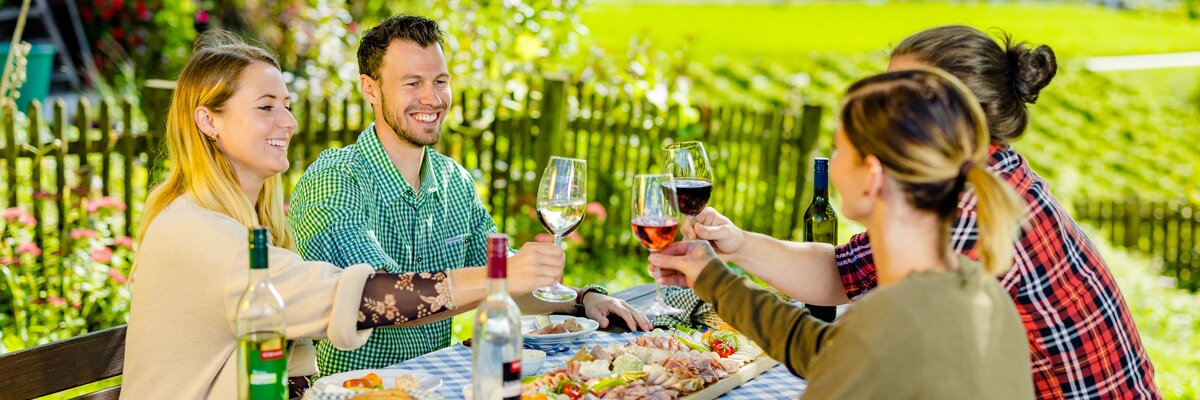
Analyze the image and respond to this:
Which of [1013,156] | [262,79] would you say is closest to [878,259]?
[1013,156]

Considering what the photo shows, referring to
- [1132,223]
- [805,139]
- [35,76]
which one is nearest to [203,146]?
[805,139]

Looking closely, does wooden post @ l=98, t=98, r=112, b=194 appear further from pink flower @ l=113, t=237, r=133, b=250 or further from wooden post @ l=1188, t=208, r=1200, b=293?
wooden post @ l=1188, t=208, r=1200, b=293

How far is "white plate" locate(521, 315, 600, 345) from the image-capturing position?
2938mm

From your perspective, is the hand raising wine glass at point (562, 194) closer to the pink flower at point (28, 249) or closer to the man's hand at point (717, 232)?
the man's hand at point (717, 232)

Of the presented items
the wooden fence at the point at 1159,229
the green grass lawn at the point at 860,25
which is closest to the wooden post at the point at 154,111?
the wooden fence at the point at 1159,229

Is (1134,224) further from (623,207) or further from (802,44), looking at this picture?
(802,44)

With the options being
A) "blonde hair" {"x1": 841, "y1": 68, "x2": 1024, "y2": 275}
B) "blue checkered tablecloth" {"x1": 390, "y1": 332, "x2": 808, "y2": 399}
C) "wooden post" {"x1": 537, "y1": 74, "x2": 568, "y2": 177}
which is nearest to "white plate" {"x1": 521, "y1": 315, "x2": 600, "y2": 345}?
"blue checkered tablecloth" {"x1": 390, "y1": 332, "x2": 808, "y2": 399}

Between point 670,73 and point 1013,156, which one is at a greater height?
point 670,73

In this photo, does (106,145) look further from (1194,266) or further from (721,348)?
(1194,266)

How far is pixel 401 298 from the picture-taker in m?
2.48

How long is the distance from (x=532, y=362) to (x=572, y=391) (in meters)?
0.25

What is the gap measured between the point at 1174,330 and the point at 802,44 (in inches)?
774

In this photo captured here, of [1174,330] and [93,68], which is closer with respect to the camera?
[1174,330]

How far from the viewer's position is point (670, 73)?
27.7 feet
